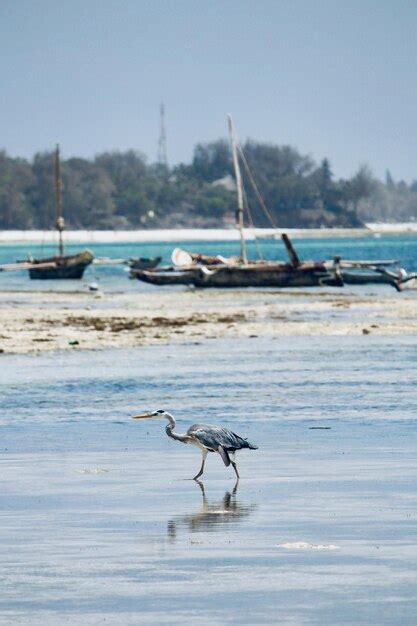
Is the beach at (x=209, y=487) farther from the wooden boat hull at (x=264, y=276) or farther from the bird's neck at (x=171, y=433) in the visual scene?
the wooden boat hull at (x=264, y=276)

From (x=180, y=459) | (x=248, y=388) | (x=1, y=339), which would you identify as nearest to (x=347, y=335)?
(x=1, y=339)

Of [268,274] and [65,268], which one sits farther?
[65,268]

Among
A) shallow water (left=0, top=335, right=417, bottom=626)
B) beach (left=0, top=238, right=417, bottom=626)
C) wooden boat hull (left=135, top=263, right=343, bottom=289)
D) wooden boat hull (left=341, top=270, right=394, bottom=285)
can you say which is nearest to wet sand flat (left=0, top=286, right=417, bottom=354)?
wooden boat hull (left=135, top=263, right=343, bottom=289)

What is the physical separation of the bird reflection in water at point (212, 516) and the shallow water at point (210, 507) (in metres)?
0.02

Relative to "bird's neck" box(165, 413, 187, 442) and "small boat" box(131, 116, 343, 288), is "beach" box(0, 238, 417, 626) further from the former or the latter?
"small boat" box(131, 116, 343, 288)

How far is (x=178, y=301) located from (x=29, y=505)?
153 ft

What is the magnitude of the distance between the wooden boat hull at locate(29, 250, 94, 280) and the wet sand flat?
17.0m

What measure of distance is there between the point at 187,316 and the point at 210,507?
34079 millimetres

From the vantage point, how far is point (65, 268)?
282 feet

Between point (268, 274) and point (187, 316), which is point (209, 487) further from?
point (268, 274)

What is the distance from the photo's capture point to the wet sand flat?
1485 inches

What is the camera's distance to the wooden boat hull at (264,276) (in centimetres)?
6825

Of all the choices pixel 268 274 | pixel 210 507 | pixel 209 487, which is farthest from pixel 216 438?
pixel 268 274

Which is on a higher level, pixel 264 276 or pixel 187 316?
pixel 187 316
